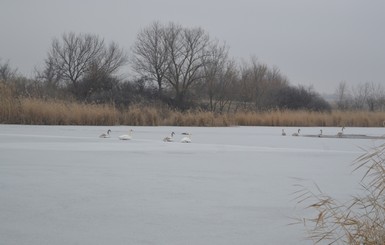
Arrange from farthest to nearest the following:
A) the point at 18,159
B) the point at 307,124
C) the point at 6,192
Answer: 1. the point at 307,124
2. the point at 18,159
3. the point at 6,192

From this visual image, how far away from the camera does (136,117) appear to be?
1209 cm

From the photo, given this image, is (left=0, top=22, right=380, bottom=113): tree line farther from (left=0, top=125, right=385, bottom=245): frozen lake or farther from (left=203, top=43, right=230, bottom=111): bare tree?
(left=0, top=125, right=385, bottom=245): frozen lake

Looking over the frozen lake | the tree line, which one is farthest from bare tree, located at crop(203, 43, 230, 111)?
the frozen lake

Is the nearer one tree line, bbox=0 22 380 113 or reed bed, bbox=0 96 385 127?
reed bed, bbox=0 96 385 127

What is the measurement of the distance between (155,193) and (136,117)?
355 inches

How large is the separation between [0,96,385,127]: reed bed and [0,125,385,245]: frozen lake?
5268 mm

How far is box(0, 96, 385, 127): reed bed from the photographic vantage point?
35.3ft

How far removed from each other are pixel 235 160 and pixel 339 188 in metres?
1.80

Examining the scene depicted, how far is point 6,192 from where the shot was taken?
10.1ft

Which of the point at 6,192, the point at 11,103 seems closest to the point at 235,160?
the point at 6,192

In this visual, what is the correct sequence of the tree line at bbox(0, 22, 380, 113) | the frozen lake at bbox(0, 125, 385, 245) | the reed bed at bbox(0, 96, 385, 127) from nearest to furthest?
the frozen lake at bbox(0, 125, 385, 245) < the reed bed at bbox(0, 96, 385, 127) < the tree line at bbox(0, 22, 380, 113)

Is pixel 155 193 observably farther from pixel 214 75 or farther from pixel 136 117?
pixel 214 75

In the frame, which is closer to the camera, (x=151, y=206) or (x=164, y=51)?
(x=151, y=206)

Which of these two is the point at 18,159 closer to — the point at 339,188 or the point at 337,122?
the point at 339,188
